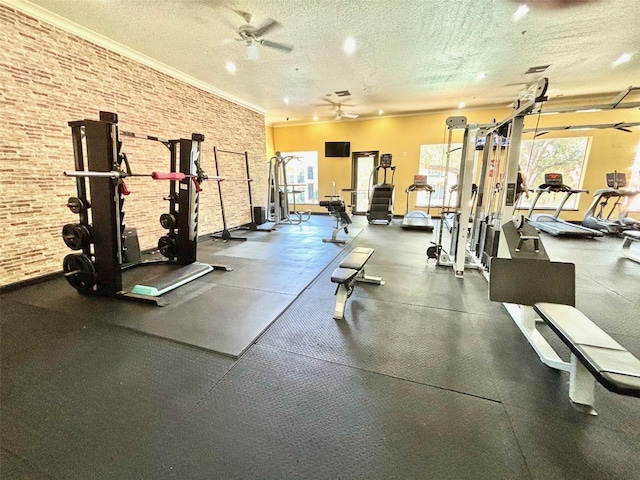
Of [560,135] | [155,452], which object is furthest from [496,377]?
[560,135]

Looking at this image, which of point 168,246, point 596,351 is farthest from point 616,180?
point 168,246

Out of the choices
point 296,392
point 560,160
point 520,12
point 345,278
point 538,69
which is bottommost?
point 296,392

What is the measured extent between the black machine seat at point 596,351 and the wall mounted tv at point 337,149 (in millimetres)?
8377

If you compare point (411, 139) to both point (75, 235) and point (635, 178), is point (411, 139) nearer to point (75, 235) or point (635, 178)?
point (635, 178)

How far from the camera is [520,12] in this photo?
126 inches

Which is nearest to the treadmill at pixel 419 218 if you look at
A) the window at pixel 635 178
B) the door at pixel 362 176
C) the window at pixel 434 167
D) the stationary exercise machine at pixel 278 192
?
the window at pixel 434 167

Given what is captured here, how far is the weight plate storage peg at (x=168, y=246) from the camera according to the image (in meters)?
4.14

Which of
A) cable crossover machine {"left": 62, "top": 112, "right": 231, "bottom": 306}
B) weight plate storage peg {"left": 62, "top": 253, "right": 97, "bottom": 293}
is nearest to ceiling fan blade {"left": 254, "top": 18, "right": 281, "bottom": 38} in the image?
cable crossover machine {"left": 62, "top": 112, "right": 231, "bottom": 306}

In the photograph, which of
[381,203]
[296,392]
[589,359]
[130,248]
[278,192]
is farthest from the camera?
[381,203]

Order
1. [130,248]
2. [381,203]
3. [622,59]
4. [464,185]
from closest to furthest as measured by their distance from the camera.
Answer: [464,185] → [130,248] → [622,59] → [381,203]

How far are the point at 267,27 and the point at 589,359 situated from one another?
4683mm

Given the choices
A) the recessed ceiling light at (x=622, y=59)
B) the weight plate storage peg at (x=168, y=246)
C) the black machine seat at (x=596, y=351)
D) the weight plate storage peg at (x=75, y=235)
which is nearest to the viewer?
the black machine seat at (x=596, y=351)

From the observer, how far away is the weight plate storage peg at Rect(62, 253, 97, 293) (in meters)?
2.98

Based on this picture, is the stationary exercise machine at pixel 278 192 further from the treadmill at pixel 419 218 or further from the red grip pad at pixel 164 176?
the red grip pad at pixel 164 176
